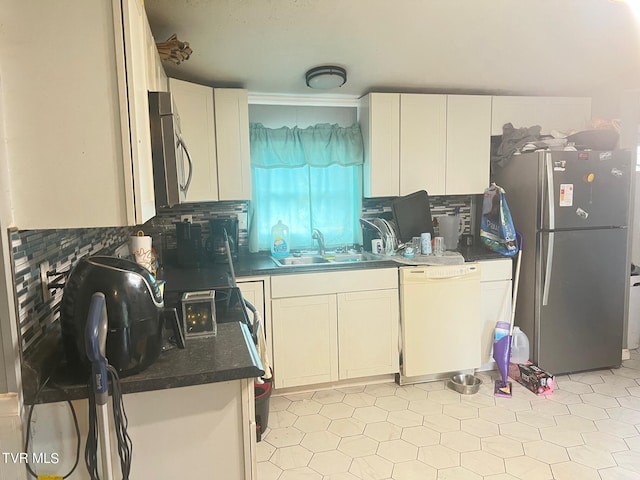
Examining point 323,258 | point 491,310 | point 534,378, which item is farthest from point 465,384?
point 323,258

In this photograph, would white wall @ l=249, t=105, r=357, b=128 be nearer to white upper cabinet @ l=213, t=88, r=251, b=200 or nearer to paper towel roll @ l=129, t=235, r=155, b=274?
white upper cabinet @ l=213, t=88, r=251, b=200

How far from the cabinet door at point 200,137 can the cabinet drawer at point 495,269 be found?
193 centimetres

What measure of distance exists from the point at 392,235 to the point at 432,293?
52cm

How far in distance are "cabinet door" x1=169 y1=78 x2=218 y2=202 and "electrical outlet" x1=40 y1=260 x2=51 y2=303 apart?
55.9 inches

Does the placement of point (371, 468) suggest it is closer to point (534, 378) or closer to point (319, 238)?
point (534, 378)

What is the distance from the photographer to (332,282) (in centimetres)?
266

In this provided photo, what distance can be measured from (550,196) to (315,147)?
1658mm

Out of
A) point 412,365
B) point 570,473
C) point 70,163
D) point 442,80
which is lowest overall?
point 570,473

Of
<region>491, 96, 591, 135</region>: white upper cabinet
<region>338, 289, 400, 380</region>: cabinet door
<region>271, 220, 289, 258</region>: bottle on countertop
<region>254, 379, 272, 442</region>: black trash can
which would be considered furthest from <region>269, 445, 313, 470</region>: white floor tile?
<region>491, 96, 591, 135</region>: white upper cabinet

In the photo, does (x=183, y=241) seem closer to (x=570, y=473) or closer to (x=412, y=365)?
(x=412, y=365)

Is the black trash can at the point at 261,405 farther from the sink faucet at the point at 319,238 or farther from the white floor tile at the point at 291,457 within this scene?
the sink faucet at the point at 319,238

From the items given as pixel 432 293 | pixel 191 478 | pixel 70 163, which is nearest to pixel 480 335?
pixel 432 293

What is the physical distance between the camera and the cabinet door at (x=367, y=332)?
8.90ft

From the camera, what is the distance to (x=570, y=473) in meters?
1.94
